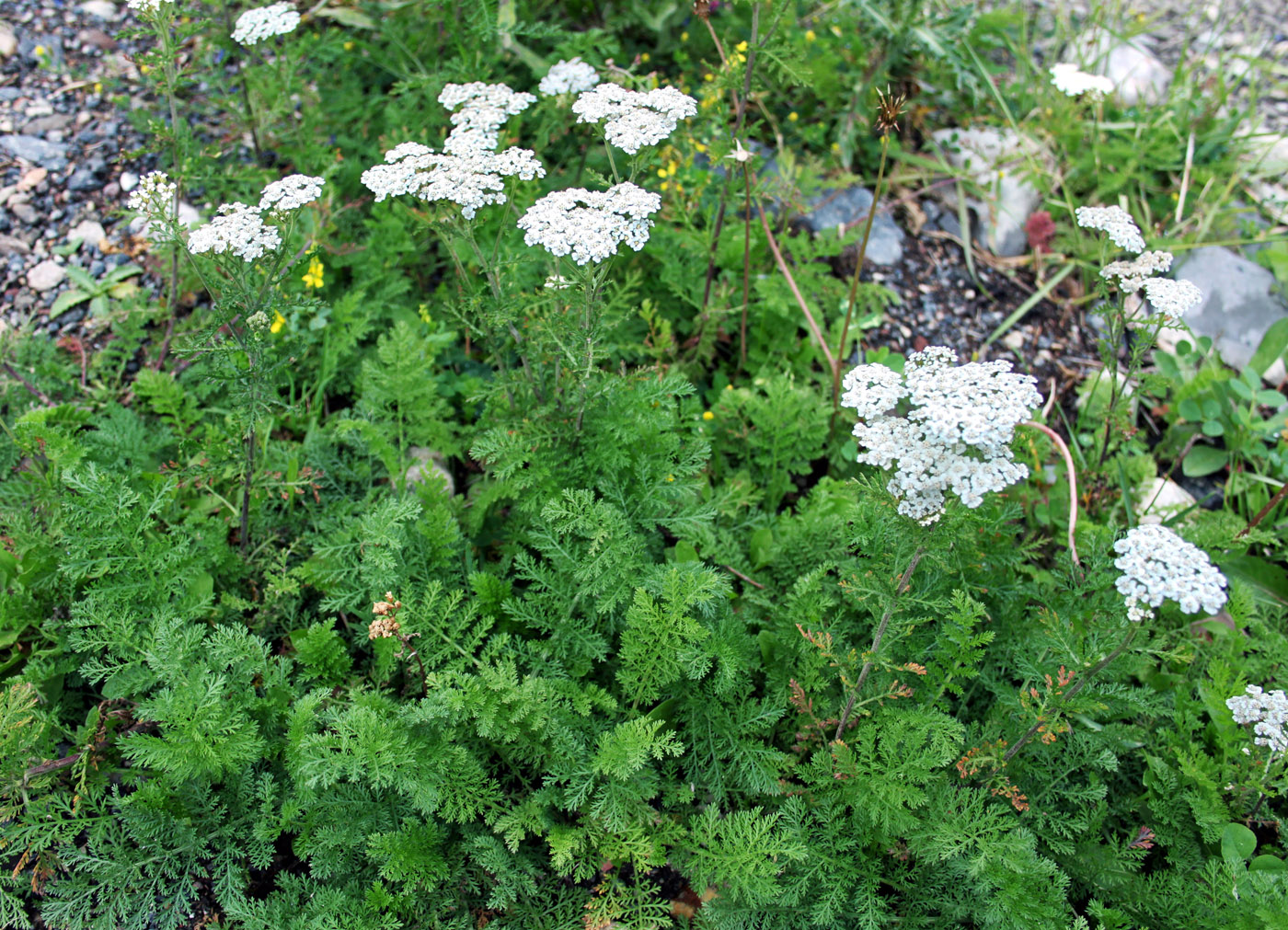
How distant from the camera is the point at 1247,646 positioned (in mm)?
3008

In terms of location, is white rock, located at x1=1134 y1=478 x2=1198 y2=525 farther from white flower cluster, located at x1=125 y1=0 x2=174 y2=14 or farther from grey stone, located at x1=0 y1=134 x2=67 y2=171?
grey stone, located at x1=0 y1=134 x2=67 y2=171

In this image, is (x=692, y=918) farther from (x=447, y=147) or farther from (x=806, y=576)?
(x=447, y=147)

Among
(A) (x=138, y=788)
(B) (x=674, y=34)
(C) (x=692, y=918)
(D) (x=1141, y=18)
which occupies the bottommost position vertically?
(C) (x=692, y=918)

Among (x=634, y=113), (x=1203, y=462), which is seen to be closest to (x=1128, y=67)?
(x=1203, y=462)

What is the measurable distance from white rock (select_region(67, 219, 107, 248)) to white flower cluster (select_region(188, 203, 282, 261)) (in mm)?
2013

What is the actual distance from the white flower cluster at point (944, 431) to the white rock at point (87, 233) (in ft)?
12.0

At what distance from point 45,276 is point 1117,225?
438 cm

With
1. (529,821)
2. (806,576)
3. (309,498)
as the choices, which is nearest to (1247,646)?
(806,576)

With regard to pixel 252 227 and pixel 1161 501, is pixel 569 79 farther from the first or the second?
pixel 1161 501

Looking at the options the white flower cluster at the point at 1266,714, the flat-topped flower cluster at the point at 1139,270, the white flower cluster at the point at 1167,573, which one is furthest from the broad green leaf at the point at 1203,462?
the white flower cluster at the point at 1167,573

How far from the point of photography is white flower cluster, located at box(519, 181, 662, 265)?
2350mm

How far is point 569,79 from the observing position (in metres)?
3.29

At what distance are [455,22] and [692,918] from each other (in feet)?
11.7

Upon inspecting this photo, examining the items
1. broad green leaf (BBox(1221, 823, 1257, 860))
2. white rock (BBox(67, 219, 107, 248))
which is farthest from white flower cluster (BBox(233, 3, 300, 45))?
broad green leaf (BBox(1221, 823, 1257, 860))
